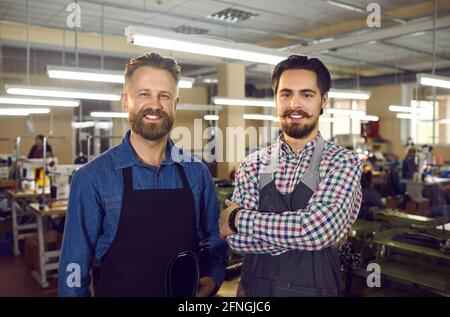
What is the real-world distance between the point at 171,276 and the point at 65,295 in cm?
36

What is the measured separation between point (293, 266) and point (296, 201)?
0.23 meters

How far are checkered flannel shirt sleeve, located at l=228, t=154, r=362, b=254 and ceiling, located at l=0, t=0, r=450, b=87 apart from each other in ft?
13.9

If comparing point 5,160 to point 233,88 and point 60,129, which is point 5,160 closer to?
point 60,129

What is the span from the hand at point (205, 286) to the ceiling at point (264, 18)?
421 centimetres

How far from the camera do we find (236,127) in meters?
8.90

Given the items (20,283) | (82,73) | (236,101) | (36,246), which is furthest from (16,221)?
(236,101)

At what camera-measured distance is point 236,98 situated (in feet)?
20.7

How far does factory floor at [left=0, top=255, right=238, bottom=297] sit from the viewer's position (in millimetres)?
4141

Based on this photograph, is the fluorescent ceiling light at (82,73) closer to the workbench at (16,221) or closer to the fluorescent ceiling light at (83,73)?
the fluorescent ceiling light at (83,73)

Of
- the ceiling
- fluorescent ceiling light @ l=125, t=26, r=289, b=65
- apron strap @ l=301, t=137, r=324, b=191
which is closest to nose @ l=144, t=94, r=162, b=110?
apron strap @ l=301, t=137, r=324, b=191

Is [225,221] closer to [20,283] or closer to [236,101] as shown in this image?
[20,283]

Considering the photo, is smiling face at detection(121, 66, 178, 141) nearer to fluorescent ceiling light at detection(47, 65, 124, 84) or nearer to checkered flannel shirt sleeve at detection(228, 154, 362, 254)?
checkered flannel shirt sleeve at detection(228, 154, 362, 254)

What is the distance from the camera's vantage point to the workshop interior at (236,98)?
3.15m
